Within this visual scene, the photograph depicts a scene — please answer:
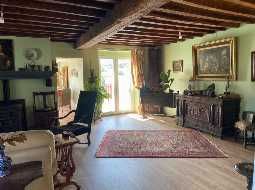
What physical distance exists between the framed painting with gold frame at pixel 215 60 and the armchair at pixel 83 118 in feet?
9.94

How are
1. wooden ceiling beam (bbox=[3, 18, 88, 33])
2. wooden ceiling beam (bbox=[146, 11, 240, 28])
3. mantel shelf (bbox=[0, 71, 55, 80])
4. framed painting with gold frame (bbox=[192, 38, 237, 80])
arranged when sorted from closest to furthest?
wooden ceiling beam (bbox=[146, 11, 240, 28])
wooden ceiling beam (bbox=[3, 18, 88, 33])
framed painting with gold frame (bbox=[192, 38, 237, 80])
mantel shelf (bbox=[0, 71, 55, 80])

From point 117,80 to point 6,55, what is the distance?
3.71 meters

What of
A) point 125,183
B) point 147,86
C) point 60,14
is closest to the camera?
point 125,183

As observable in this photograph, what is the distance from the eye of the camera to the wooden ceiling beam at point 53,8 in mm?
3322

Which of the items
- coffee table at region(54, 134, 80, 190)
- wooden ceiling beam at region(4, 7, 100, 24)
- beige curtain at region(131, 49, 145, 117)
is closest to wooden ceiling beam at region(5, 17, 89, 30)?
wooden ceiling beam at region(4, 7, 100, 24)

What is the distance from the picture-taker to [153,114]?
26.9ft

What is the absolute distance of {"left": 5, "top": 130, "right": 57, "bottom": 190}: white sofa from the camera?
2127 mm

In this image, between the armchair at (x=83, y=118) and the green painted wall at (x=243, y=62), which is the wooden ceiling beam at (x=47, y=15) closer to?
the armchair at (x=83, y=118)

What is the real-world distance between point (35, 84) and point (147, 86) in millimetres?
3657

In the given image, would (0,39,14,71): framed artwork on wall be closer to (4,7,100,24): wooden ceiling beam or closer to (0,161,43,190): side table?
(4,7,100,24): wooden ceiling beam

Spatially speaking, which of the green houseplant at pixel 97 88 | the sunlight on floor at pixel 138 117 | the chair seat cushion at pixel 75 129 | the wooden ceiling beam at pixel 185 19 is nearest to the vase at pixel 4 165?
the chair seat cushion at pixel 75 129

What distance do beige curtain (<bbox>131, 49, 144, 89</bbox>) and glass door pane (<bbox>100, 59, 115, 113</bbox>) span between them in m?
0.75

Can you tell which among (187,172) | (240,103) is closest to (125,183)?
(187,172)

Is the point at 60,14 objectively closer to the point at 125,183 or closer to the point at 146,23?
the point at 146,23
